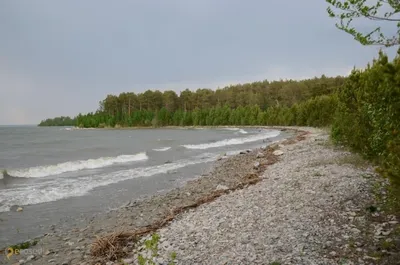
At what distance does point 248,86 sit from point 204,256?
172786mm

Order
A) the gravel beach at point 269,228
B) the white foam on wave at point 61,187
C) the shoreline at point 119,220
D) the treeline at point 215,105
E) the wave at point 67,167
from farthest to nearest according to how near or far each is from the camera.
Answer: the treeline at point 215,105 → the wave at point 67,167 → the white foam on wave at point 61,187 → the shoreline at point 119,220 → the gravel beach at point 269,228

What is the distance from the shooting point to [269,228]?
858cm

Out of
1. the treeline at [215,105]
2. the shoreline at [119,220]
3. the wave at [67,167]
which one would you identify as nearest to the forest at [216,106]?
the treeline at [215,105]

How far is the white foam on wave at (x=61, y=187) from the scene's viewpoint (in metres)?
16.9

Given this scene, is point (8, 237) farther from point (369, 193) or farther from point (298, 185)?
point (369, 193)

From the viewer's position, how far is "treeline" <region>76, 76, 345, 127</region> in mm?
123062

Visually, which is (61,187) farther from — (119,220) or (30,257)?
(30,257)

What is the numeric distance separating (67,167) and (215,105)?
143 metres

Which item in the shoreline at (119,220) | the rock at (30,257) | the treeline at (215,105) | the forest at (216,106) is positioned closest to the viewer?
the rock at (30,257)

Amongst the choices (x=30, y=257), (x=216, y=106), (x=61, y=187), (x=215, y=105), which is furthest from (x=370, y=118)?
(x=215, y=105)

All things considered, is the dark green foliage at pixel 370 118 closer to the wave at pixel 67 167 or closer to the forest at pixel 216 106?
the wave at pixel 67 167

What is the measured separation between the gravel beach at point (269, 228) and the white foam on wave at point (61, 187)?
533cm

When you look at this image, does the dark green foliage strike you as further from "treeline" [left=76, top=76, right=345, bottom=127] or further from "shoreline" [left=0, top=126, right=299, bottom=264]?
"treeline" [left=76, top=76, right=345, bottom=127]

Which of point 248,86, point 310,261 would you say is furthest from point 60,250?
point 248,86
